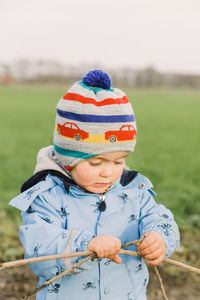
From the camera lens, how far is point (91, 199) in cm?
207

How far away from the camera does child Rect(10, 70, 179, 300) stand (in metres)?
1.96

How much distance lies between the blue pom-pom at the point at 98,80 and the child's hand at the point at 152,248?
0.81 meters

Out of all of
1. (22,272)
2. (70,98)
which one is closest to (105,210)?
(70,98)

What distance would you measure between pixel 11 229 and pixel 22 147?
628 cm

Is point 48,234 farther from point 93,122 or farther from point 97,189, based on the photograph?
point 93,122

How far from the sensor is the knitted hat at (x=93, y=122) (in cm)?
197

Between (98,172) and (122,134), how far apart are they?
0.78ft

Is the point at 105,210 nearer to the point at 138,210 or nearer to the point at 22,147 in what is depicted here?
the point at 138,210

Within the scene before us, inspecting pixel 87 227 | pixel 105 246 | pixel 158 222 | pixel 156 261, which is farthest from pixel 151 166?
pixel 105 246

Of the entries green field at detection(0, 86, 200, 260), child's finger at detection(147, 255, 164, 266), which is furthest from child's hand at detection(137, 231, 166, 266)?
green field at detection(0, 86, 200, 260)

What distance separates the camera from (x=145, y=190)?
7.29ft

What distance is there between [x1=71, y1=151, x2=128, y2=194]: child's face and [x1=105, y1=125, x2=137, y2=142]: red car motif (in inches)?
3.1

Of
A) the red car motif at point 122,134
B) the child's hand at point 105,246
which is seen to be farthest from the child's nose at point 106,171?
the child's hand at point 105,246

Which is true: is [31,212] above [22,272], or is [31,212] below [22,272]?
above
